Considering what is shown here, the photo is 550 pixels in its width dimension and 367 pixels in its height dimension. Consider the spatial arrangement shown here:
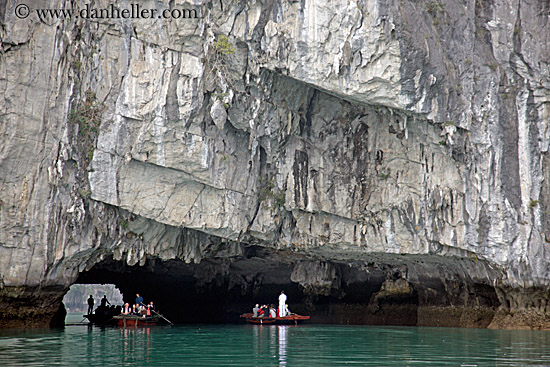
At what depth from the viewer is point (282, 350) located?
15719 mm

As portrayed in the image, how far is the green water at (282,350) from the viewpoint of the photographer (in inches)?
511

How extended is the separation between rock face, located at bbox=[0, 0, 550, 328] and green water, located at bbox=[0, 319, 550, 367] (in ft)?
12.6

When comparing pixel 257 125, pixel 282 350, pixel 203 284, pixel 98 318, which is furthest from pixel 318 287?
pixel 282 350

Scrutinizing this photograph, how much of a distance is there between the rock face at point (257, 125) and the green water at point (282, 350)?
151 inches

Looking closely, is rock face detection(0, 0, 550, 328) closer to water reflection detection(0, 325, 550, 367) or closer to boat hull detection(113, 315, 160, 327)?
boat hull detection(113, 315, 160, 327)

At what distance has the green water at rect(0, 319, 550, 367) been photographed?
12977mm

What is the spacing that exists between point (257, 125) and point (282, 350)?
33.4 feet

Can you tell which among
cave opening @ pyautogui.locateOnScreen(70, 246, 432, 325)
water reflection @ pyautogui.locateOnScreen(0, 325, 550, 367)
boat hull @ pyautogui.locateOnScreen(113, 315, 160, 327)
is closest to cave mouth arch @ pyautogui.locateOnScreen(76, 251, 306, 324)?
cave opening @ pyautogui.locateOnScreen(70, 246, 432, 325)

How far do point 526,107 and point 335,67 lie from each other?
24.5 feet

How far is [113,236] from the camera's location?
2375cm

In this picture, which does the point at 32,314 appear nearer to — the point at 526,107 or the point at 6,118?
the point at 6,118

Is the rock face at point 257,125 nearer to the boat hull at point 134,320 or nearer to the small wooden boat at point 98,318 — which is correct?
the boat hull at point 134,320

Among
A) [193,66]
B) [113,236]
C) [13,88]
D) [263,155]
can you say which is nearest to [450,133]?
[263,155]

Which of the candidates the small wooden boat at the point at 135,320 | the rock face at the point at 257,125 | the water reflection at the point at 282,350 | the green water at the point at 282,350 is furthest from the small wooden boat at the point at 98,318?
the green water at the point at 282,350
